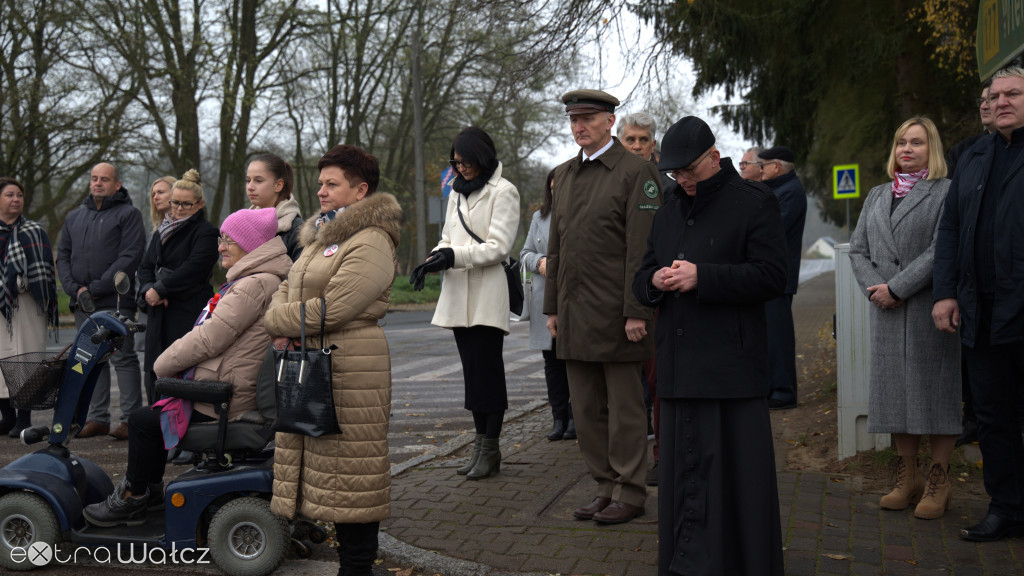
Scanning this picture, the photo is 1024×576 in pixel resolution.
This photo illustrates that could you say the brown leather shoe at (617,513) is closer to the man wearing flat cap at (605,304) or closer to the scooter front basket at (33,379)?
the man wearing flat cap at (605,304)

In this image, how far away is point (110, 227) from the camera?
771 centimetres

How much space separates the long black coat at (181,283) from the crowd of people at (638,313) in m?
0.01

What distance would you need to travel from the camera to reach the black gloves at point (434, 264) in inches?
209

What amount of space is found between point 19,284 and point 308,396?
5.00m

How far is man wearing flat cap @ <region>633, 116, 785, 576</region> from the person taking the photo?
3.66 meters

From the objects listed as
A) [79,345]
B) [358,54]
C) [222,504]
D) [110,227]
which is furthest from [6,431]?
[358,54]

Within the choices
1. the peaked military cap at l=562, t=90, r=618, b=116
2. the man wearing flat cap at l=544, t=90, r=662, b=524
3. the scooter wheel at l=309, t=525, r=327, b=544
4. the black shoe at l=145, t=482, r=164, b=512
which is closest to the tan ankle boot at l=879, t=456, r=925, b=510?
the man wearing flat cap at l=544, t=90, r=662, b=524

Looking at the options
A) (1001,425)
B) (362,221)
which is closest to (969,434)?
(1001,425)

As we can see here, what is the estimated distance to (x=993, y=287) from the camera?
4484 mm

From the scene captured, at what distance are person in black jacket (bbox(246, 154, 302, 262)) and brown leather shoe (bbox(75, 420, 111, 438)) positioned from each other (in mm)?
3010

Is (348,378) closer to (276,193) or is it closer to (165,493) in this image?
(165,493)

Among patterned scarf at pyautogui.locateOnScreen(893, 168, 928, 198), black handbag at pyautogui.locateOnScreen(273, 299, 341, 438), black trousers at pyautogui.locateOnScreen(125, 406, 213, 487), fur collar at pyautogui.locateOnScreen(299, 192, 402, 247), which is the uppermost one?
patterned scarf at pyautogui.locateOnScreen(893, 168, 928, 198)

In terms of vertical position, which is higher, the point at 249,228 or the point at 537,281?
the point at 249,228

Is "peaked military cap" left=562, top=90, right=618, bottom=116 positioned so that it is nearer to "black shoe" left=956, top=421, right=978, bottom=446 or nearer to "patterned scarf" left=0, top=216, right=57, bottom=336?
"black shoe" left=956, top=421, right=978, bottom=446
